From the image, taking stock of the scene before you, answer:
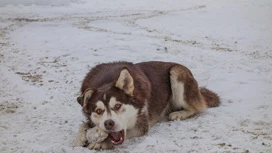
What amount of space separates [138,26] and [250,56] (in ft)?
21.4

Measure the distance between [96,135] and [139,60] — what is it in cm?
561

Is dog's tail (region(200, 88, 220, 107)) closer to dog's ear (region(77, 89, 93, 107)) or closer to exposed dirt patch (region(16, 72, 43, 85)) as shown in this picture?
dog's ear (region(77, 89, 93, 107))

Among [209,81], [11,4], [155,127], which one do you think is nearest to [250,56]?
[209,81]

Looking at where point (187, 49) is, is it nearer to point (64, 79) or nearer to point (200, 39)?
point (200, 39)

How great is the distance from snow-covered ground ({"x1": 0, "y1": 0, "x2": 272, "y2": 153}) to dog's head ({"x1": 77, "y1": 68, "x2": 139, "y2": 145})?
0.30 meters

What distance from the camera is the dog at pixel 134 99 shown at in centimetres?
454

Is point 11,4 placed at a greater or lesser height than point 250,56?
greater

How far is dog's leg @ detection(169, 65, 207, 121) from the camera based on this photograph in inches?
235

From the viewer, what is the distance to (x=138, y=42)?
39.7 ft

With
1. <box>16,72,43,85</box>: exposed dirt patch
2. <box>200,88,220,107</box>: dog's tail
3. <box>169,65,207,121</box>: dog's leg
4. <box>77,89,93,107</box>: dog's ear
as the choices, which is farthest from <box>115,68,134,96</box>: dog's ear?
<box>16,72,43,85</box>: exposed dirt patch

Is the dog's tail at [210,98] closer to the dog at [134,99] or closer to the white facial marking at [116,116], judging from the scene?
the dog at [134,99]

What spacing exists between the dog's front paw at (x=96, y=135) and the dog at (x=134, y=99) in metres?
0.04

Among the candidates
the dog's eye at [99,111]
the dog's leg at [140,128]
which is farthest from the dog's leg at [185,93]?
the dog's eye at [99,111]

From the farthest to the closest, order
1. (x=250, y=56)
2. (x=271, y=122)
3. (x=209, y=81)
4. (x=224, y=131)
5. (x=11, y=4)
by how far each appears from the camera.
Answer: (x=11, y=4) < (x=250, y=56) < (x=209, y=81) < (x=271, y=122) < (x=224, y=131)
